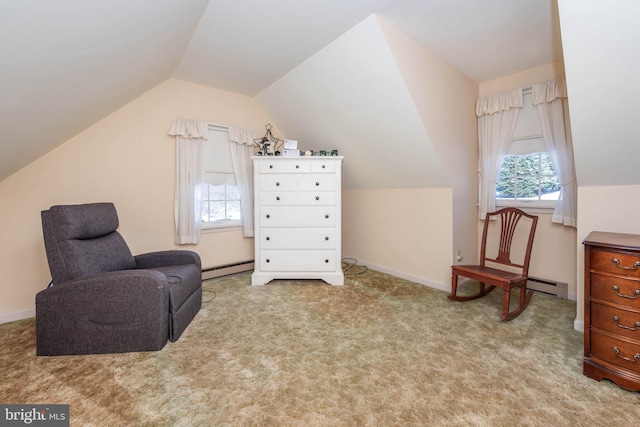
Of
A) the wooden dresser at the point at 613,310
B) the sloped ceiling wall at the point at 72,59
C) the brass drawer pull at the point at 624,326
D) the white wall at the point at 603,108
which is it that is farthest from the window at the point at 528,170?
the sloped ceiling wall at the point at 72,59

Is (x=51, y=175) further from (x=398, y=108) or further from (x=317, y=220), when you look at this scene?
(x=398, y=108)

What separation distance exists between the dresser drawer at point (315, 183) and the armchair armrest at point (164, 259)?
4.69ft

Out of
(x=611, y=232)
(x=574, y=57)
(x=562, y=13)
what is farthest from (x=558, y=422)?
(x=562, y=13)

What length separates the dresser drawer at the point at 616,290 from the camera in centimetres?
146

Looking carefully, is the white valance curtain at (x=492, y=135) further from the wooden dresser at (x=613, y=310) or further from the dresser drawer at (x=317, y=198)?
the dresser drawer at (x=317, y=198)

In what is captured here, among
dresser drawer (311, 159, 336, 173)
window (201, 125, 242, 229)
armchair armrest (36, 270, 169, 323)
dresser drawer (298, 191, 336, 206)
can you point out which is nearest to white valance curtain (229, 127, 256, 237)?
window (201, 125, 242, 229)

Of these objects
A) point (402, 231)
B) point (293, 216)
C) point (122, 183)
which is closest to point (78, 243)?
point (122, 183)

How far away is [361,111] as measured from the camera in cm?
294

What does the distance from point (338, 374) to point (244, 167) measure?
2.94 metres

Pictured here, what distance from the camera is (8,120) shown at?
1.63 metres

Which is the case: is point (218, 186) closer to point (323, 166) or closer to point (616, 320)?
point (323, 166)

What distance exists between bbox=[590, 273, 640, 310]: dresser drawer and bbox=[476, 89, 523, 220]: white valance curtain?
1714 millimetres

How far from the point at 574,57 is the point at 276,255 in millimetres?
3022

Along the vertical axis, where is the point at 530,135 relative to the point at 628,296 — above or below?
above
